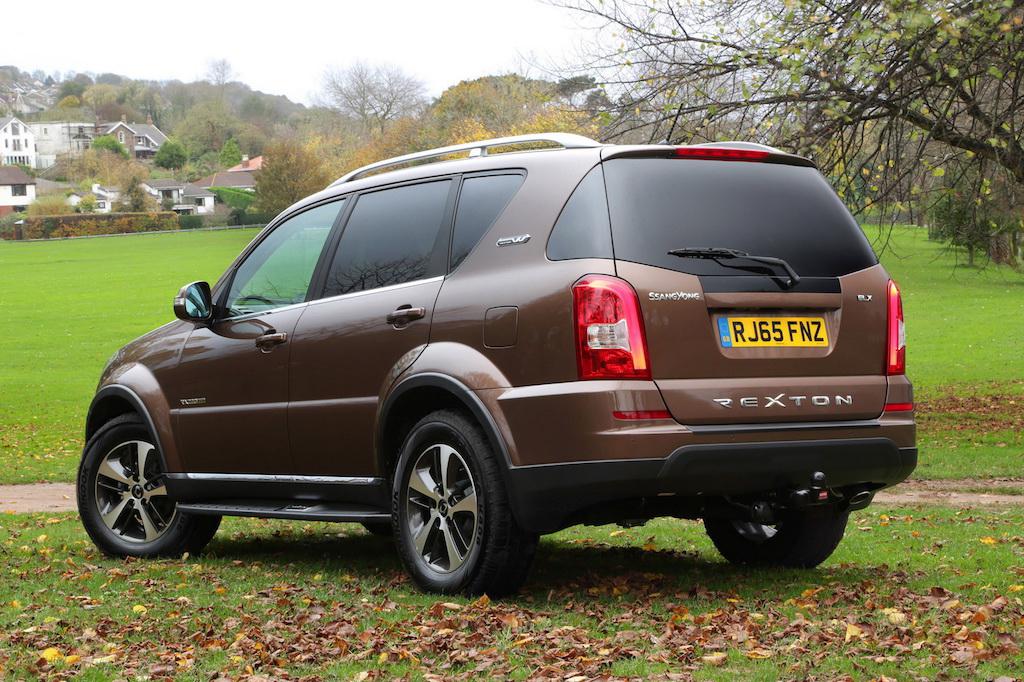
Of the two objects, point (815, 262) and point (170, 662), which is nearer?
point (170, 662)

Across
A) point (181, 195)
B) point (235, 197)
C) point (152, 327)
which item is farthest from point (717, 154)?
point (181, 195)

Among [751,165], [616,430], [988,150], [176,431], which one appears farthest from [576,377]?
[988,150]

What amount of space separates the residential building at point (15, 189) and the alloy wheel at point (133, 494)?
482 ft

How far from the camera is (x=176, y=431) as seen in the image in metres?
7.71

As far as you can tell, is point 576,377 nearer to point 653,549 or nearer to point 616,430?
point 616,430

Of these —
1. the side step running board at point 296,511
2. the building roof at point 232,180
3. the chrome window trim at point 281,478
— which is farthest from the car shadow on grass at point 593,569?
the building roof at point 232,180

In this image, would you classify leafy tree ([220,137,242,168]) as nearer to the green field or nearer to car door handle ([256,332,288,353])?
the green field

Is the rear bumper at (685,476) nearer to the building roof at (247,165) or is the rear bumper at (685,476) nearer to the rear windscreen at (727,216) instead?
the rear windscreen at (727,216)

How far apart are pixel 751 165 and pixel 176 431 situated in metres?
3.70

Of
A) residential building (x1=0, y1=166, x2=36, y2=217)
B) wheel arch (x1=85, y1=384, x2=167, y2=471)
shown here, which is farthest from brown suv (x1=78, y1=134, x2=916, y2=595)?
residential building (x1=0, y1=166, x2=36, y2=217)

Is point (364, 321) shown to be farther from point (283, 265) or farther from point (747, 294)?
point (747, 294)

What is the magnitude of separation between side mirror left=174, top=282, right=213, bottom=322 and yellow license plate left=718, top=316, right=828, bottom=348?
10.9 feet

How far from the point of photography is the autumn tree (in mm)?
12859

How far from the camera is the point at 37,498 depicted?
42.6ft
